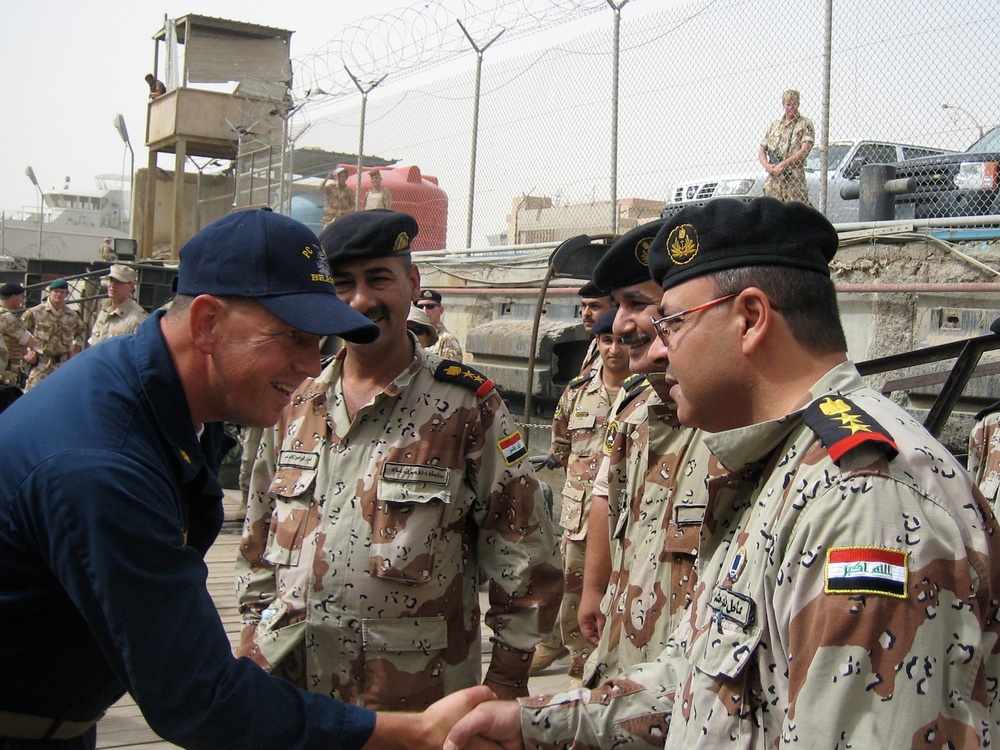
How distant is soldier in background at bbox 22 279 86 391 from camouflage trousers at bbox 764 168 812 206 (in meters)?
10.7

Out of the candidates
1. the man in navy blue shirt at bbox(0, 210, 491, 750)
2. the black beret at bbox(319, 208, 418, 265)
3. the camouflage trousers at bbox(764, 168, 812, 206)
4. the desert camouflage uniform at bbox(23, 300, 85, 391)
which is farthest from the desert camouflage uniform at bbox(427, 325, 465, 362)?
the desert camouflage uniform at bbox(23, 300, 85, 391)

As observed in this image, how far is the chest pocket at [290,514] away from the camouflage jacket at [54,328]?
490 inches

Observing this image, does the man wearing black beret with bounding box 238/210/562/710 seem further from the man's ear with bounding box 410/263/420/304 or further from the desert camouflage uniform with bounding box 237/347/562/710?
the man's ear with bounding box 410/263/420/304

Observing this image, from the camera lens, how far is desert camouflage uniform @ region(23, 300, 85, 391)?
1388 centimetres

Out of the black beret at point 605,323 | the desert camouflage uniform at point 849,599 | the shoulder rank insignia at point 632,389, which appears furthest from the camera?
the black beret at point 605,323

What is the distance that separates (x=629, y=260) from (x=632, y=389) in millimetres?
557

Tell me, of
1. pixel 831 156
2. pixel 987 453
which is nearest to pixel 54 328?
pixel 831 156

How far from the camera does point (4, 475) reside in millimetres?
1677

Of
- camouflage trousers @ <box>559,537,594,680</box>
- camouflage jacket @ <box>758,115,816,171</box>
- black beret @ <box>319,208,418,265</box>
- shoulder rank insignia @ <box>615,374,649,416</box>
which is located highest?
camouflage jacket @ <box>758,115,816,171</box>

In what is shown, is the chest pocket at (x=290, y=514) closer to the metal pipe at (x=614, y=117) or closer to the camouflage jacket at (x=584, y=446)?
the camouflage jacket at (x=584, y=446)

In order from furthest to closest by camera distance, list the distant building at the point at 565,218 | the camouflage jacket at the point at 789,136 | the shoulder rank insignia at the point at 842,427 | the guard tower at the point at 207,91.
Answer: the guard tower at the point at 207,91 < the distant building at the point at 565,218 < the camouflage jacket at the point at 789,136 < the shoulder rank insignia at the point at 842,427

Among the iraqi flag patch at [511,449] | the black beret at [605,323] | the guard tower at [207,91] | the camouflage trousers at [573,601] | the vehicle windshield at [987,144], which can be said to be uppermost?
the guard tower at [207,91]

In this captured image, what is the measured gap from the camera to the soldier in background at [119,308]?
39.2 ft

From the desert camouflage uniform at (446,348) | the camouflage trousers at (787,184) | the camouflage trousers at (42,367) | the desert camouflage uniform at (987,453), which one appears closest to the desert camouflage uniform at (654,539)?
the desert camouflage uniform at (987,453)
